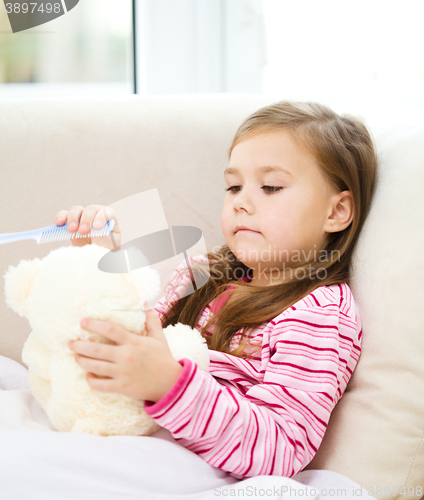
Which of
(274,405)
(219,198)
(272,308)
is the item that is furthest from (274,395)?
(219,198)

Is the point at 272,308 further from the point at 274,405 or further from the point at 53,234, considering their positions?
the point at 53,234

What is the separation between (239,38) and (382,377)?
136cm

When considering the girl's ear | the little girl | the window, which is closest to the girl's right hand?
the little girl

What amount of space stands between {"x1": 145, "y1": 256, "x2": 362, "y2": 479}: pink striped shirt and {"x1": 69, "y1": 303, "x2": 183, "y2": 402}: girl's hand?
0.02m

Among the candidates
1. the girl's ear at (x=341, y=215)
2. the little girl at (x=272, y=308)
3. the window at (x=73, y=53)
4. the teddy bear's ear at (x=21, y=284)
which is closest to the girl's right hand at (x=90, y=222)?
the little girl at (x=272, y=308)

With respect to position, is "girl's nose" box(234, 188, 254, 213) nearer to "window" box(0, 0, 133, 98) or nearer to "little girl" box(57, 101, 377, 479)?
"little girl" box(57, 101, 377, 479)

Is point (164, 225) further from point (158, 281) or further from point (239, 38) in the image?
point (239, 38)

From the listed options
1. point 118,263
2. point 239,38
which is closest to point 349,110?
point 118,263

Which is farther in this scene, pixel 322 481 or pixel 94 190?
pixel 94 190

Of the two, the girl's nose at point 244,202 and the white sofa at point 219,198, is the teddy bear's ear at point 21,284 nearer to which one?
the white sofa at point 219,198

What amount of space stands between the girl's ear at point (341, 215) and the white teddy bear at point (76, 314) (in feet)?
1.27

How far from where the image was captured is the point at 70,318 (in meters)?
0.48

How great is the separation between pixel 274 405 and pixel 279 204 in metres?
0.32

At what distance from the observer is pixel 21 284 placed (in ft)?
1.68
